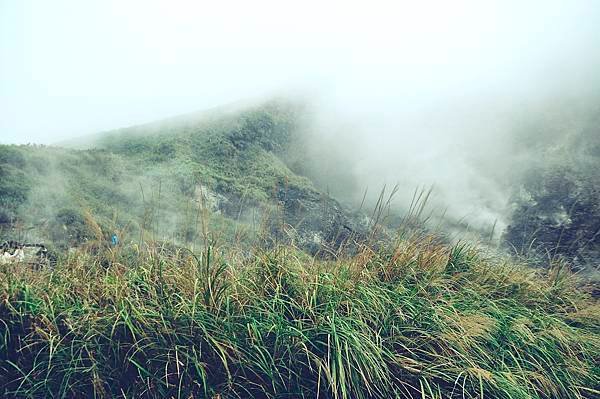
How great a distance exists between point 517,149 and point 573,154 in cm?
310

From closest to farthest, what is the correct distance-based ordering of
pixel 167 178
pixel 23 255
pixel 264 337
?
pixel 264 337
pixel 23 255
pixel 167 178

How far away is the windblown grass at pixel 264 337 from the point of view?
7.82 ft

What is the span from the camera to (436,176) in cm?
1866

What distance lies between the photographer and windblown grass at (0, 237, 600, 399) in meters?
2.38

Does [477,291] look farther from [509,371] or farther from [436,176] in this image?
[436,176]

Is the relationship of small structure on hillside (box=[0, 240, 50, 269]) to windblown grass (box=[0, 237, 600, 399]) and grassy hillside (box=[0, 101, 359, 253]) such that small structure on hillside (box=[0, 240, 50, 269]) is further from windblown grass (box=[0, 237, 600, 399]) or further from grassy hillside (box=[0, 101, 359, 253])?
grassy hillside (box=[0, 101, 359, 253])

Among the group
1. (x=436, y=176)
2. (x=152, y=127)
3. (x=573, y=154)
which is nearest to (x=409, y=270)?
(x=573, y=154)

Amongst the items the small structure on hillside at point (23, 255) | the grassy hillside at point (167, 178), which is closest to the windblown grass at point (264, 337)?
the small structure on hillside at point (23, 255)

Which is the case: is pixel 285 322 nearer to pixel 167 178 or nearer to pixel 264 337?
pixel 264 337

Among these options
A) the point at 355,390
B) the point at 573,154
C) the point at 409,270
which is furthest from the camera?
the point at 573,154

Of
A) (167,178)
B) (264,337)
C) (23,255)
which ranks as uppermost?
(23,255)

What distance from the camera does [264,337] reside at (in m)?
2.50

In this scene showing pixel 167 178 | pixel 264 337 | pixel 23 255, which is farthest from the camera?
pixel 167 178

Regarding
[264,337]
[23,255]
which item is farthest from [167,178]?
[264,337]
